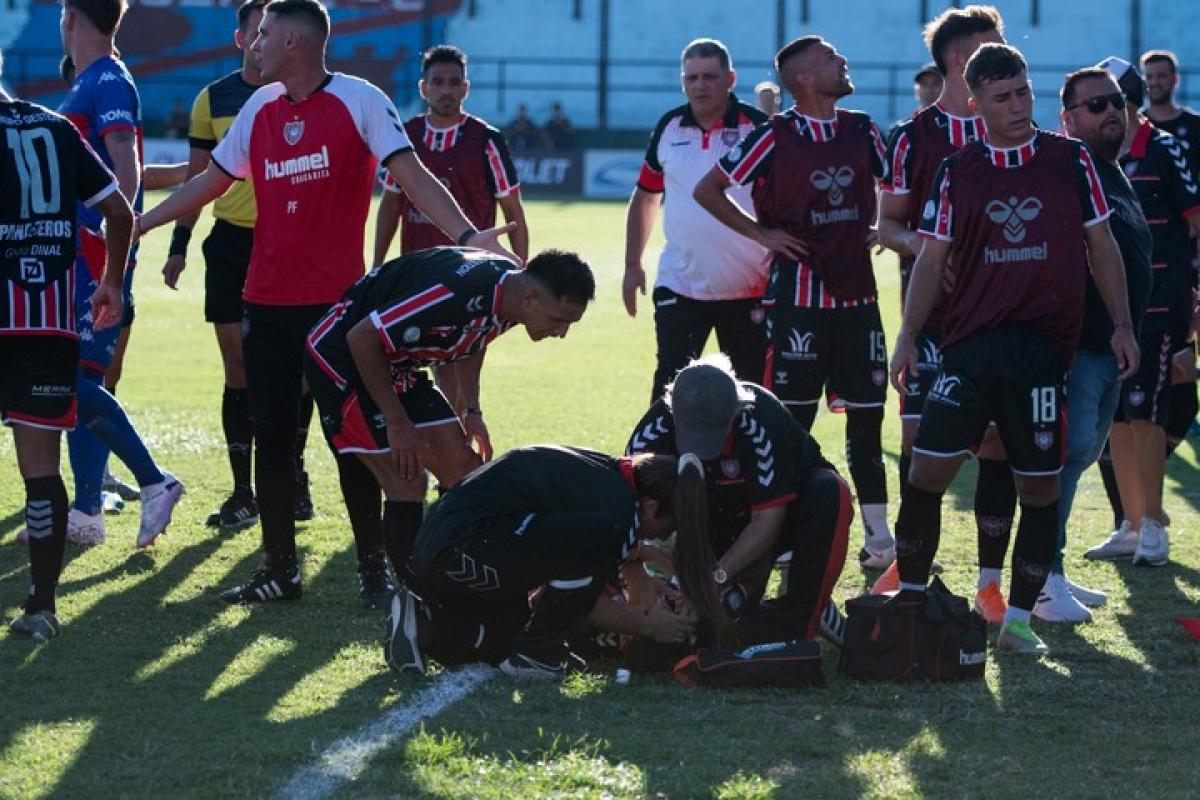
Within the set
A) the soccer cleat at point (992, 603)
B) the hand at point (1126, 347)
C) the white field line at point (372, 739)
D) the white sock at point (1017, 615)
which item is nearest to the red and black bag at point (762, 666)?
the white field line at point (372, 739)

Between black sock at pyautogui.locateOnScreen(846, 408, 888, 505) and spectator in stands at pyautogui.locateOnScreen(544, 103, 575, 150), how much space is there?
3661 cm

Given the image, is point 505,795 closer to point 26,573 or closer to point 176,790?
point 176,790

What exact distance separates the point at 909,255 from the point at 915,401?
25.1 inches

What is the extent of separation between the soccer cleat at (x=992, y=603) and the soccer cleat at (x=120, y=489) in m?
4.62

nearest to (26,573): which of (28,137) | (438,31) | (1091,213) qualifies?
(28,137)

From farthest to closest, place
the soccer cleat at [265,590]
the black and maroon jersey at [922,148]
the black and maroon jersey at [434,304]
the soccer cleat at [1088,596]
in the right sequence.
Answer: the black and maroon jersey at [922,148], the soccer cleat at [1088,596], the soccer cleat at [265,590], the black and maroon jersey at [434,304]

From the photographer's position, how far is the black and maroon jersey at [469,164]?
29.8 feet

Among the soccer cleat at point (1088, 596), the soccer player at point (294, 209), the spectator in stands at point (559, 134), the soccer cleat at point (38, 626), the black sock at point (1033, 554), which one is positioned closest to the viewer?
the soccer cleat at point (38, 626)

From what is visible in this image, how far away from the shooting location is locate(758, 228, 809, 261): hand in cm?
775

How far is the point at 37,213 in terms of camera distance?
241 inches

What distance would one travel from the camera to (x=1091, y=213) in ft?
20.0

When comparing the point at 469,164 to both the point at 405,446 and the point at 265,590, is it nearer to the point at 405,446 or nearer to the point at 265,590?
the point at 265,590

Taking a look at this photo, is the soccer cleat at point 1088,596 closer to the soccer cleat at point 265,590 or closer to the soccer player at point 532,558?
the soccer player at point 532,558

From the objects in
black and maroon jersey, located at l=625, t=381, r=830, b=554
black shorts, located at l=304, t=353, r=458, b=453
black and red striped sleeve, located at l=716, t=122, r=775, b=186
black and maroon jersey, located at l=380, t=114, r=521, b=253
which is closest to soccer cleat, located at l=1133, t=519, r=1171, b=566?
black and red striped sleeve, located at l=716, t=122, r=775, b=186
